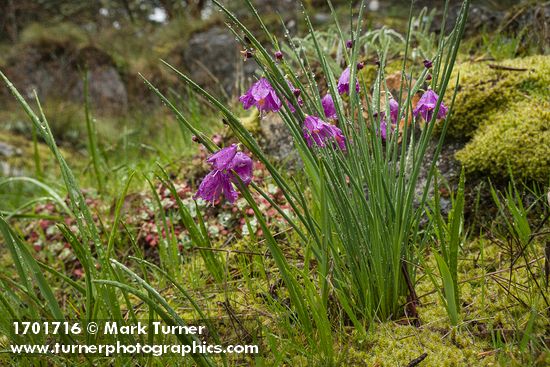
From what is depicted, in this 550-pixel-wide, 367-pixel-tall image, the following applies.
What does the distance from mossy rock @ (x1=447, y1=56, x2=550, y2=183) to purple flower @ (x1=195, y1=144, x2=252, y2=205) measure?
1058 mm

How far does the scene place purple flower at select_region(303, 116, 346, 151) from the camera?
3.47ft

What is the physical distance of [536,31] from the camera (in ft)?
8.40

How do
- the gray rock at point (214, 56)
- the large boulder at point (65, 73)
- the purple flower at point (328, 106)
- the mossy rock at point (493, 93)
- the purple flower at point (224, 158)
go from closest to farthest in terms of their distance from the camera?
the purple flower at point (224, 158), the purple flower at point (328, 106), the mossy rock at point (493, 93), the gray rock at point (214, 56), the large boulder at point (65, 73)

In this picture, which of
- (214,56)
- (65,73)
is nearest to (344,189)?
(214,56)

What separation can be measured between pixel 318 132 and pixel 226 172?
0.23 meters

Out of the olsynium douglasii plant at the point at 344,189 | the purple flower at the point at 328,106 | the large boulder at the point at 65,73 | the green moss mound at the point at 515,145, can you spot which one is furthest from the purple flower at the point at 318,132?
the large boulder at the point at 65,73

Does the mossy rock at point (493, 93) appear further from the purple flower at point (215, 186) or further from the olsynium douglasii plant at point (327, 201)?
the purple flower at point (215, 186)

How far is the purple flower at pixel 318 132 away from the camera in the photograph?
1.06 metres

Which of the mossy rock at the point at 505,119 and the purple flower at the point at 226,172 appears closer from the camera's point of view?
the purple flower at the point at 226,172

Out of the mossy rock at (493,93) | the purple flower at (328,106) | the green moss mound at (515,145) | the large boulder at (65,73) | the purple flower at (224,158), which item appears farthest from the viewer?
the large boulder at (65,73)

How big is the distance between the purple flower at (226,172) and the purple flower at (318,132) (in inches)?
5.9

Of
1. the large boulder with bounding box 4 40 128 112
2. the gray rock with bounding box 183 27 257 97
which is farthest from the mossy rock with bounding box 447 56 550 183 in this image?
the large boulder with bounding box 4 40 128 112

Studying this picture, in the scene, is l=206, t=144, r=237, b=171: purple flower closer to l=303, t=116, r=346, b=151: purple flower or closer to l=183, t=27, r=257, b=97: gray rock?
l=303, t=116, r=346, b=151: purple flower

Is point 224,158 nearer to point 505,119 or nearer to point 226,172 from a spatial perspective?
point 226,172
